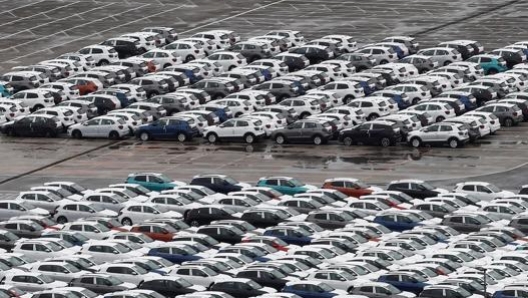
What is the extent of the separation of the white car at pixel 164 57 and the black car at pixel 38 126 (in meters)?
17.5

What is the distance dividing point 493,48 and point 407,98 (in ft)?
59.8

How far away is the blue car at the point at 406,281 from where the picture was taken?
8088 cm

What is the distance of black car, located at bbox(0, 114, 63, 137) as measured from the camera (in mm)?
117812

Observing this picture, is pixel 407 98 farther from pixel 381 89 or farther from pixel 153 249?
pixel 153 249

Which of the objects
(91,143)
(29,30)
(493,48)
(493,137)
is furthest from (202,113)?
(29,30)

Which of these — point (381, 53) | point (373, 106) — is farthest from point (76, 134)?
point (381, 53)

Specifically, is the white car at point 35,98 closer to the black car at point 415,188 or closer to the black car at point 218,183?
the black car at point 218,183

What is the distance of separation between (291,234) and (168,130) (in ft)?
86.3

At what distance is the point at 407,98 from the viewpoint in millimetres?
120938

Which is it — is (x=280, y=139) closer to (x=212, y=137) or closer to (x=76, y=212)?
(x=212, y=137)

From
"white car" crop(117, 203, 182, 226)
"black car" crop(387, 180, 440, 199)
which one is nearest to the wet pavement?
"black car" crop(387, 180, 440, 199)

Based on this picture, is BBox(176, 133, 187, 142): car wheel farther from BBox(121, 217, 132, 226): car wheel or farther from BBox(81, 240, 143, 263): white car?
BBox(81, 240, 143, 263): white car

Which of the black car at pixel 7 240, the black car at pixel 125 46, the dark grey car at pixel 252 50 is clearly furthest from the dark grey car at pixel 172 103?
the black car at pixel 7 240

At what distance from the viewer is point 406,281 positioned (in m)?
81.1
